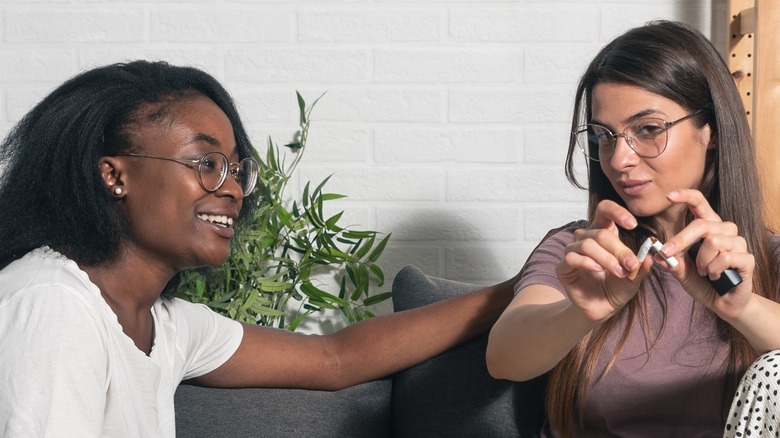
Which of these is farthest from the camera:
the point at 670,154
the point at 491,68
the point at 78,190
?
the point at 491,68

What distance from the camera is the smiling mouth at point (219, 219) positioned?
1.58m

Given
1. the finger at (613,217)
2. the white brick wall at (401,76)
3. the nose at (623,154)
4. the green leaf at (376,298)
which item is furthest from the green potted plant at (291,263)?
the finger at (613,217)

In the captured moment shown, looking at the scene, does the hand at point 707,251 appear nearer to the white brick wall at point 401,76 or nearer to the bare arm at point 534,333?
the bare arm at point 534,333

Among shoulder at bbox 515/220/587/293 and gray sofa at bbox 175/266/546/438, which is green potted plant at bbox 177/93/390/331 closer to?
gray sofa at bbox 175/266/546/438

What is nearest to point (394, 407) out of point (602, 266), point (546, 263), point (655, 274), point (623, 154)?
point (546, 263)

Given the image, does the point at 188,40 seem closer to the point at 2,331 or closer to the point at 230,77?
the point at 230,77

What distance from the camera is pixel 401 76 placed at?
253 cm

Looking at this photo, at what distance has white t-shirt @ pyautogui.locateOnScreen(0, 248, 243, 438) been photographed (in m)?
1.27

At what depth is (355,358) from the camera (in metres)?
1.91

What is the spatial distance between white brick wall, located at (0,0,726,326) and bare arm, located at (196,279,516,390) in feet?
2.09

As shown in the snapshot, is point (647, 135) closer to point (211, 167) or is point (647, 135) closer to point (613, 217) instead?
point (613, 217)

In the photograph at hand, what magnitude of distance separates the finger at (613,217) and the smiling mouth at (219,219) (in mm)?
621

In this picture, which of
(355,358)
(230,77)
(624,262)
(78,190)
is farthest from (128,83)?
(230,77)

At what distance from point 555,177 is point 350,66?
624 mm
